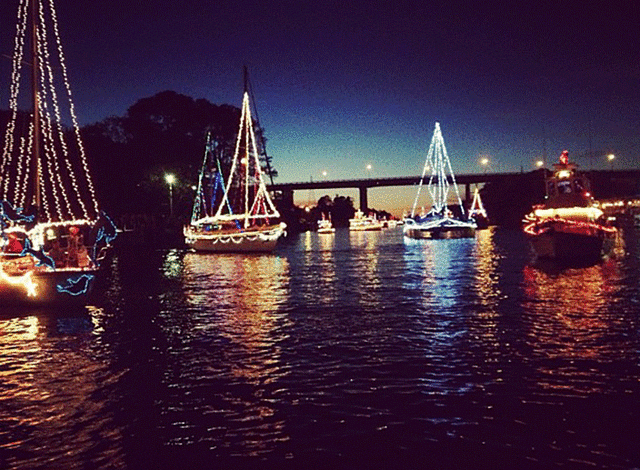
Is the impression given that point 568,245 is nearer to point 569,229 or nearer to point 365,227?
point 569,229

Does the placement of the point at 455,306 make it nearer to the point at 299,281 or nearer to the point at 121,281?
the point at 299,281

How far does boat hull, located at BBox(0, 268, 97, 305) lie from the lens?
919 inches

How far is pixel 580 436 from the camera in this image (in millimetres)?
9859

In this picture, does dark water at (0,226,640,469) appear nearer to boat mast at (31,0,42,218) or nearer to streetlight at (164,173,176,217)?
boat mast at (31,0,42,218)

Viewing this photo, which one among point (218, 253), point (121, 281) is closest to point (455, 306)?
point (121, 281)

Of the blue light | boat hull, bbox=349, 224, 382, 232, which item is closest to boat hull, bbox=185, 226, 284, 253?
the blue light

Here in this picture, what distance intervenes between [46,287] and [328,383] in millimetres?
14463

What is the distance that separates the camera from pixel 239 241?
58.8m

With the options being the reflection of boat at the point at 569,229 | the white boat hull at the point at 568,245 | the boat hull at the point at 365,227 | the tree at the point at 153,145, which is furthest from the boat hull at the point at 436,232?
the white boat hull at the point at 568,245

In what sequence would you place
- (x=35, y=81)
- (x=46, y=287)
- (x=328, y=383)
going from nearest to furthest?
(x=328, y=383) → (x=46, y=287) → (x=35, y=81)

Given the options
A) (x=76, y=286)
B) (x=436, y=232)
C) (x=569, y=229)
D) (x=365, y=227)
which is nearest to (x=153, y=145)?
(x=436, y=232)

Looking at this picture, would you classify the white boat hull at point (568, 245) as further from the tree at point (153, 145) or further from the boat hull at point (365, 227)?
the boat hull at point (365, 227)

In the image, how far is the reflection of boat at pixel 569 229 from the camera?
43.4 metres

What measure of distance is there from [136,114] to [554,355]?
7931 centimetres
